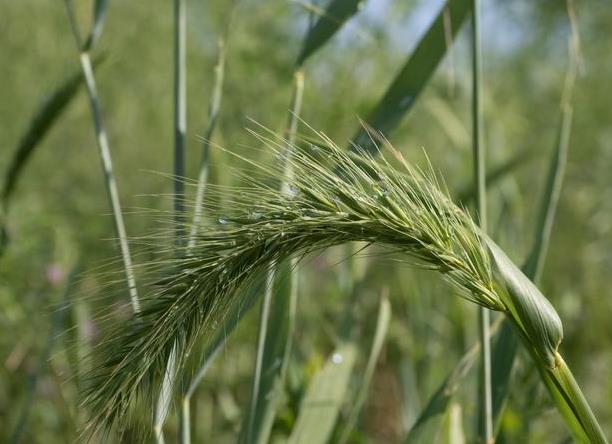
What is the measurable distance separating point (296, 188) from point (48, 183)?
2355 millimetres

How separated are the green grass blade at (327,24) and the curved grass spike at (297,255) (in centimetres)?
37

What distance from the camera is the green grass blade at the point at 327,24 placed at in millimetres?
1131

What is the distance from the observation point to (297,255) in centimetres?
81

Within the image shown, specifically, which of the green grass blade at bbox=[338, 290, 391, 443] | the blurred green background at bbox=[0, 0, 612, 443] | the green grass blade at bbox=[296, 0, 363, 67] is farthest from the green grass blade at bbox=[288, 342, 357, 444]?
the green grass blade at bbox=[296, 0, 363, 67]

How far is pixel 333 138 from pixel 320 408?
1.23 metres

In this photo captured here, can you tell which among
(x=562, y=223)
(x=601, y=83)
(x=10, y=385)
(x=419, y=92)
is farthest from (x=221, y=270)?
(x=601, y=83)

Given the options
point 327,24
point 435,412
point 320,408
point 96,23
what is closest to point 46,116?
point 96,23

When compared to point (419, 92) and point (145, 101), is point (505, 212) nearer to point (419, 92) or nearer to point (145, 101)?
point (419, 92)

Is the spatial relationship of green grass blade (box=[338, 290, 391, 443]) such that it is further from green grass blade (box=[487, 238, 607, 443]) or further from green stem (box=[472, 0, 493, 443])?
green grass blade (box=[487, 238, 607, 443])

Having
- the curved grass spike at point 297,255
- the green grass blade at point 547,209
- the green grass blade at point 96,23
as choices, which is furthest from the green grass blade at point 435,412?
the green grass blade at point 96,23

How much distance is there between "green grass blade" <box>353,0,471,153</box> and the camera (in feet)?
3.68

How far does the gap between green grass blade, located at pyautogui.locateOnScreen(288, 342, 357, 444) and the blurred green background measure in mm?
173

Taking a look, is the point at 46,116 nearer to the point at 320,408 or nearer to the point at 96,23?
the point at 96,23

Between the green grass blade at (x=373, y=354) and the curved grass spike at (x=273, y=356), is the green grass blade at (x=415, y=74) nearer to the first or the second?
the curved grass spike at (x=273, y=356)
